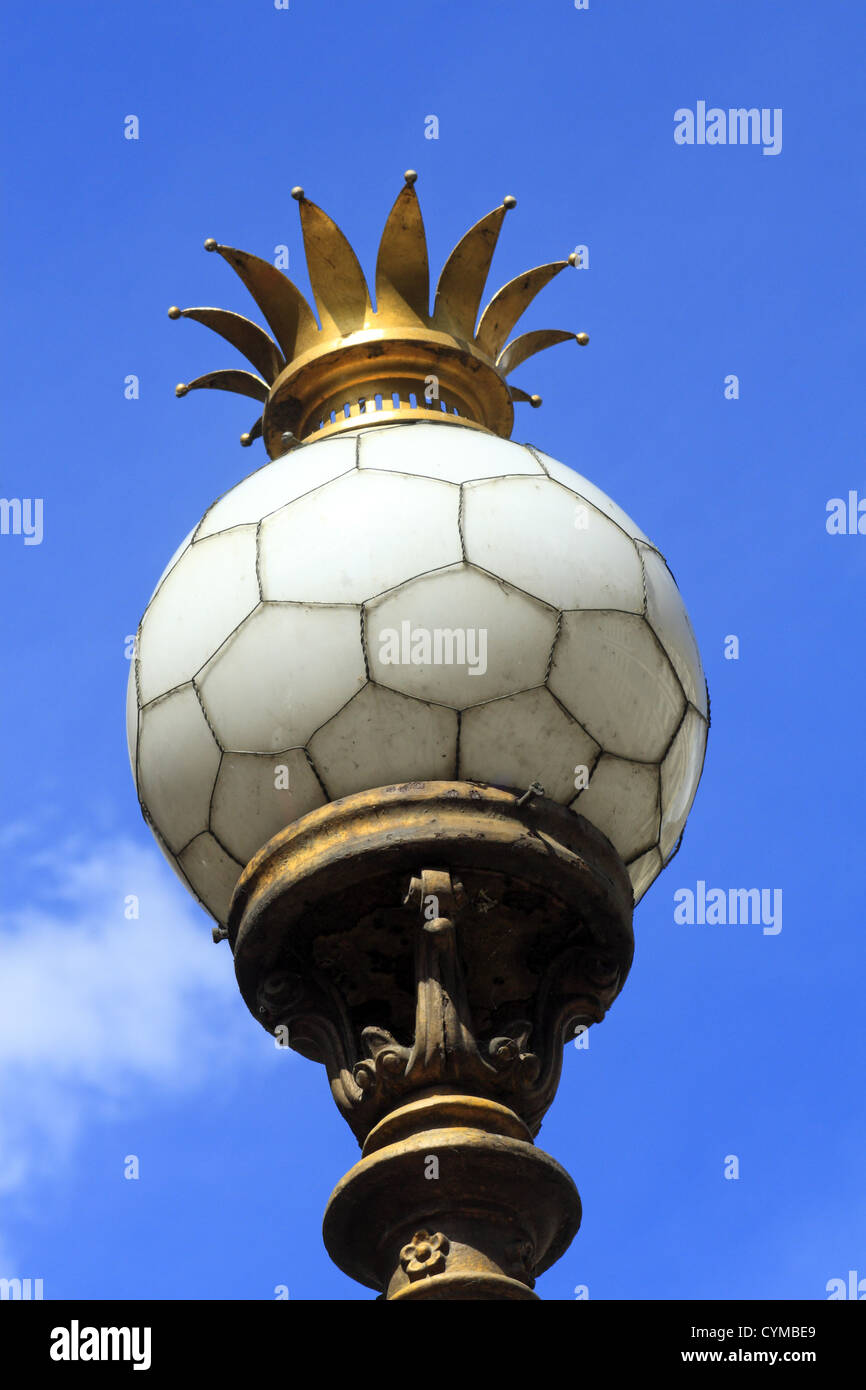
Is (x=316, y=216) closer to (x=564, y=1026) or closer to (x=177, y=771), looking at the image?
(x=177, y=771)

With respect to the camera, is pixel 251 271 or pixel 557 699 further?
pixel 251 271

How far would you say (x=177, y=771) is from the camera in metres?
7.09

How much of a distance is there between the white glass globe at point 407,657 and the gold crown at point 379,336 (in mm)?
921

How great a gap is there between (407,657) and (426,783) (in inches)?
17.0

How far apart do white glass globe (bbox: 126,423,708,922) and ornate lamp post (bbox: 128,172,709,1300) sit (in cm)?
1

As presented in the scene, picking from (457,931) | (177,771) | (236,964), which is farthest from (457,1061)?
(177,771)

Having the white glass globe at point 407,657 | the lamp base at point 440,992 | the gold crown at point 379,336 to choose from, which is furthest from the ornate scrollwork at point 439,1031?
the gold crown at point 379,336

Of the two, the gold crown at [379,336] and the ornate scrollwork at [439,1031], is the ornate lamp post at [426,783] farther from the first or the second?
the gold crown at [379,336]

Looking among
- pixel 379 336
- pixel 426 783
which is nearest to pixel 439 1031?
pixel 426 783

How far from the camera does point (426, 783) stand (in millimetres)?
6617

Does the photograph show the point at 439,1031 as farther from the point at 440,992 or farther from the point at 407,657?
the point at 407,657

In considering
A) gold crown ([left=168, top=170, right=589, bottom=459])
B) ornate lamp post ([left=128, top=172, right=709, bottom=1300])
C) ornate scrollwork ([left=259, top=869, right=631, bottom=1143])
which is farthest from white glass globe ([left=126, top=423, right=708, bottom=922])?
gold crown ([left=168, top=170, right=589, bottom=459])

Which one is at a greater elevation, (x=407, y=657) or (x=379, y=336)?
(x=379, y=336)
